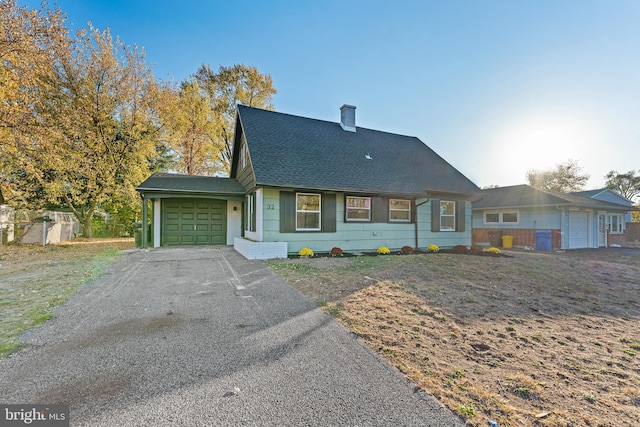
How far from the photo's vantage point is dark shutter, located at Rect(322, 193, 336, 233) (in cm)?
1011

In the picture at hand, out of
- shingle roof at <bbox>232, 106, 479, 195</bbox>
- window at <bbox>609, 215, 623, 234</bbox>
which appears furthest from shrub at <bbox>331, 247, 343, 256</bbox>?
window at <bbox>609, 215, 623, 234</bbox>

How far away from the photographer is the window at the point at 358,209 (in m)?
10.6

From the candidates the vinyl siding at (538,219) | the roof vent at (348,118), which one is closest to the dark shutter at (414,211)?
the roof vent at (348,118)

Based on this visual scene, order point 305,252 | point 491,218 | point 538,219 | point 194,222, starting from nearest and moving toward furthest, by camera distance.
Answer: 1. point 305,252
2. point 194,222
3. point 538,219
4. point 491,218

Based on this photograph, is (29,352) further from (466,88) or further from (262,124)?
(466,88)

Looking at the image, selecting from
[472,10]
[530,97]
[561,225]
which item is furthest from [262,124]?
[561,225]

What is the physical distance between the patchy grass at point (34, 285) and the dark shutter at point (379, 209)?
8.96 m

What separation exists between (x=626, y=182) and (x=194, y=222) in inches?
2079

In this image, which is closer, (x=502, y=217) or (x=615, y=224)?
(x=502, y=217)

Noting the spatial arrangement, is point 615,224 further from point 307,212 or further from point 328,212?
point 307,212

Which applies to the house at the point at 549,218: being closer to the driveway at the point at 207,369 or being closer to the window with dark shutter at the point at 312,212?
the window with dark shutter at the point at 312,212

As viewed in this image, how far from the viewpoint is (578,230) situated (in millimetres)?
15281

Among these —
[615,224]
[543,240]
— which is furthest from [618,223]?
[543,240]

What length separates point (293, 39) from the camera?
10805 mm
